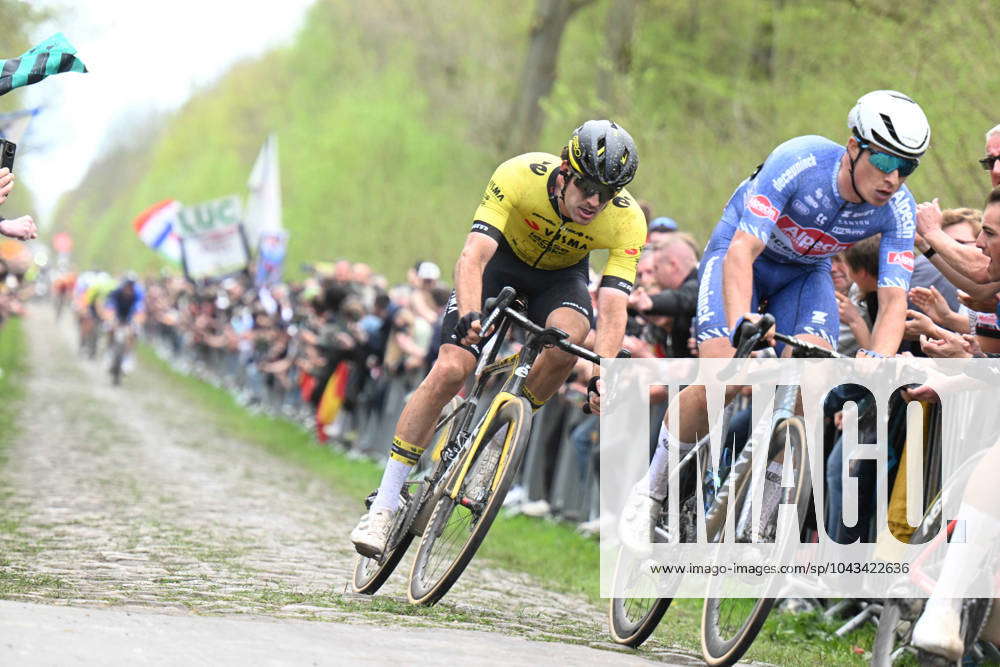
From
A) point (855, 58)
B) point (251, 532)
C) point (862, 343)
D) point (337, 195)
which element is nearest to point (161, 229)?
point (337, 195)

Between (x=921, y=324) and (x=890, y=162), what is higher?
(x=890, y=162)

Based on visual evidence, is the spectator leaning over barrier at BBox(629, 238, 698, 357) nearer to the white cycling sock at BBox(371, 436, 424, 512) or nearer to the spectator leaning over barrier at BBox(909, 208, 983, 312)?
the spectator leaning over barrier at BBox(909, 208, 983, 312)

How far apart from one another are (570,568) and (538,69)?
620 inches

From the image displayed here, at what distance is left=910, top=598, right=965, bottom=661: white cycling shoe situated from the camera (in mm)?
4609

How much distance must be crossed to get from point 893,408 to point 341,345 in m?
12.7

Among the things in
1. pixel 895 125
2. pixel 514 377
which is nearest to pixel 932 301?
pixel 895 125

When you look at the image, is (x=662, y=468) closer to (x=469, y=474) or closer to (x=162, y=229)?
(x=469, y=474)

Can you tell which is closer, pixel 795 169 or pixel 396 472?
pixel 795 169

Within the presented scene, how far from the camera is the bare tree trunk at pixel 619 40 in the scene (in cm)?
2283

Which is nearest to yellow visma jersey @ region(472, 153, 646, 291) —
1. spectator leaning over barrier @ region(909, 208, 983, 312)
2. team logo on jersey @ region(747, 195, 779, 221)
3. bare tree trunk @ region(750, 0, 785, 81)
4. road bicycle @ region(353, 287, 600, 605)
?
road bicycle @ region(353, 287, 600, 605)

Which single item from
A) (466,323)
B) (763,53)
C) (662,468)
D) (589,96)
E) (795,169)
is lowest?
(662,468)

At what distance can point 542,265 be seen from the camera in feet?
24.2

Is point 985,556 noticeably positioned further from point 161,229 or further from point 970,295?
point 161,229

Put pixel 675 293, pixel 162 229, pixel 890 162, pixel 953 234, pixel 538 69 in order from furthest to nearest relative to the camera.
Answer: pixel 162 229
pixel 538 69
pixel 675 293
pixel 953 234
pixel 890 162
